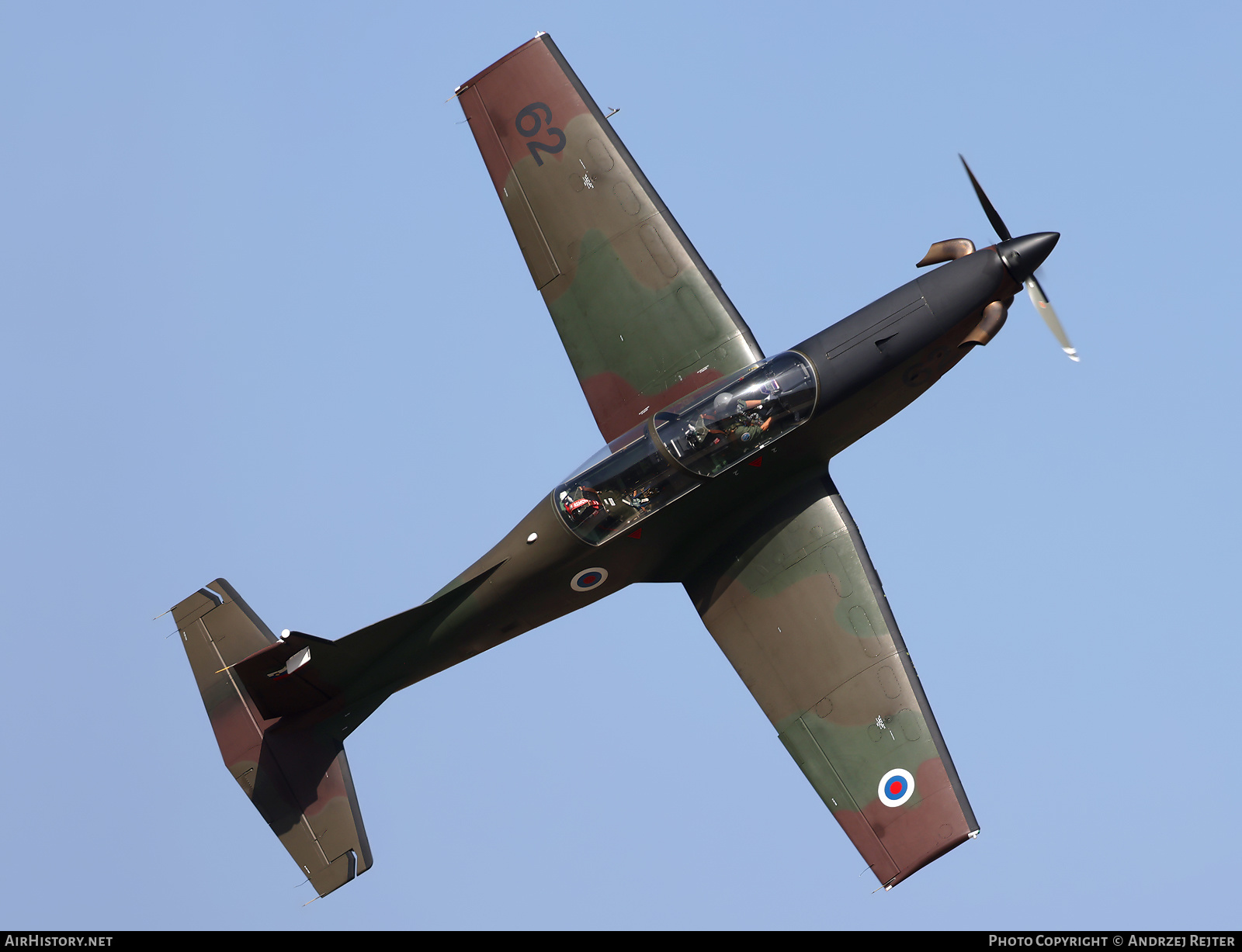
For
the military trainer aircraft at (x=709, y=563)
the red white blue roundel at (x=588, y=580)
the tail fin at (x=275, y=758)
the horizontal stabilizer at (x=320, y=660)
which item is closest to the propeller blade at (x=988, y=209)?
the military trainer aircraft at (x=709, y=563)

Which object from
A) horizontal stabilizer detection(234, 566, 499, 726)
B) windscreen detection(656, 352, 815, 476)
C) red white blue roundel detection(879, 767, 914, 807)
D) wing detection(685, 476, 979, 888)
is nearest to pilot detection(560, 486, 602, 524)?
windscreen detection(656, 352, 815, 476)

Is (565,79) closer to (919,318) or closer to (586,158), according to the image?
(586,158)

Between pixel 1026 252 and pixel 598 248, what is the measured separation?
5.60 metres

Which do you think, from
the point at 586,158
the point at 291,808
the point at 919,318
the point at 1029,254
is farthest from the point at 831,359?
the point at 291,808

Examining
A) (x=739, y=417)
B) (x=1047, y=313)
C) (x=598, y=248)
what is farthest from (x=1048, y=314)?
(x=598, y=248)

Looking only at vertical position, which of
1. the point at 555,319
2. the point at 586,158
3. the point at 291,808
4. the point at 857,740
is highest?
the point at 586,158

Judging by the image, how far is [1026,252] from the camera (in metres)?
17.5

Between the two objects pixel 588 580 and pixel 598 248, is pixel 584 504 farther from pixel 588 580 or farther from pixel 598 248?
pixel 598 248

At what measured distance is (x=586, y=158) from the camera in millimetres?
19109

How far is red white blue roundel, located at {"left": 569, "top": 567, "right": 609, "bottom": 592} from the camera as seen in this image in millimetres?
17688

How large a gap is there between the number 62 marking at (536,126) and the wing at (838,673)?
233 inches

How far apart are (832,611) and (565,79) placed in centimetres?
825

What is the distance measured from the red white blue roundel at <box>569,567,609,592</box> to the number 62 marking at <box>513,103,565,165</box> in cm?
581

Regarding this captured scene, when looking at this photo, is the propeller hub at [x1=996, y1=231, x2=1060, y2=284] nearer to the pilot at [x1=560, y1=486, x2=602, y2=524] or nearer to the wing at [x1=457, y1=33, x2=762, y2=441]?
the wing at [x1=457, y1=33, x2=762, y2=441]
